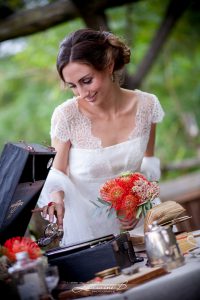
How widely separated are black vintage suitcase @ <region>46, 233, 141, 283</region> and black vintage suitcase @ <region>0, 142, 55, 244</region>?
0.25 meters

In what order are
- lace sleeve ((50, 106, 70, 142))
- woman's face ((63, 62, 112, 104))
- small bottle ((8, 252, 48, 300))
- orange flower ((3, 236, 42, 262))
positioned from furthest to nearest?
lace sleeve ((50, 106, 70, 142)) < woman's face ((63, 62, 112, 104)) < orange flower ((3, 236, 42, 262)) < small bottle ((8, 252, 48, 300))

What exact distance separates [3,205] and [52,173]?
895 millimetres

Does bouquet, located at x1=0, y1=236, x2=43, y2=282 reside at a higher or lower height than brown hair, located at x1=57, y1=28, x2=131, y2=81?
lower

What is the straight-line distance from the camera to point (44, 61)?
33.8 feet

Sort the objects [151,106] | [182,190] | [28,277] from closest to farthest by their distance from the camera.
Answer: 1. [28,277]
2. [151,106]
3. [182,190]

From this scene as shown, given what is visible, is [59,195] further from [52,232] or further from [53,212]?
[52,232]

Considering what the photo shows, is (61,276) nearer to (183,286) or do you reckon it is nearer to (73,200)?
(183,286)

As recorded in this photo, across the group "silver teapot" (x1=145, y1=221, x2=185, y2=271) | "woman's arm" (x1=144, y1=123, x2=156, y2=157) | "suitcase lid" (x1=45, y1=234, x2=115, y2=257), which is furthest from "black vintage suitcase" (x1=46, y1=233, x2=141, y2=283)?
"woman's arm" (x1=144, y1=123, x2=156, y2=157)

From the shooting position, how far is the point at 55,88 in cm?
1088

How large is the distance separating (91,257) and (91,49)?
1357 mm

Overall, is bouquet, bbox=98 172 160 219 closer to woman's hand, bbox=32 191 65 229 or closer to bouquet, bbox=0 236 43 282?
woman's hand, bbox=32 191 65 229

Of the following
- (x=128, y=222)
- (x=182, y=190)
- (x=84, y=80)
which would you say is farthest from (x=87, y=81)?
(x=182, y=190)

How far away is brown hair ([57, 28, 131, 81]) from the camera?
3582 mm

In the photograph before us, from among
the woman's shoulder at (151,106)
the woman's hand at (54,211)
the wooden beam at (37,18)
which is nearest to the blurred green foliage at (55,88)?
the wooden beam at (37,18)
